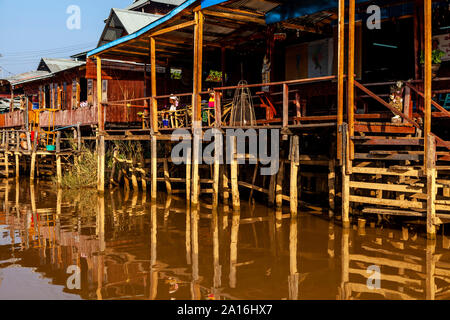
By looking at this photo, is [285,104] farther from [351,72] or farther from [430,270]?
[430,270]

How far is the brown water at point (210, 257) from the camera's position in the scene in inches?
286

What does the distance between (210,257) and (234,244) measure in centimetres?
107

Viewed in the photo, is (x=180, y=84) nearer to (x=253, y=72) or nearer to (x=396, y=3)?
(x=253, y=72)

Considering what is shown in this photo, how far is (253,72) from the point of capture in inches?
685

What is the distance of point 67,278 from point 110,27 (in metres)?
16.9

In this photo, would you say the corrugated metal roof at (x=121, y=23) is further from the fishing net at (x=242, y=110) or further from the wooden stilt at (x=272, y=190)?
the wooden stilt at (x=272, y=190)

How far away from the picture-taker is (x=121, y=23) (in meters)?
22.1

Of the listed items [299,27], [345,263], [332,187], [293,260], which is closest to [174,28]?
[299,27]

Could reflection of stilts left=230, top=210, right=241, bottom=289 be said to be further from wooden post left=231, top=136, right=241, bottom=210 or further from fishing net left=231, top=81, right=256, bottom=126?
fishing net left=231, top=81, right=256, bottom=126

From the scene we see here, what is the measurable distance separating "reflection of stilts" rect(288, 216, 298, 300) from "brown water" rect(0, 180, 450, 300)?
2cm

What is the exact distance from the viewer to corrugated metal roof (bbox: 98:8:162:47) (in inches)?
871
